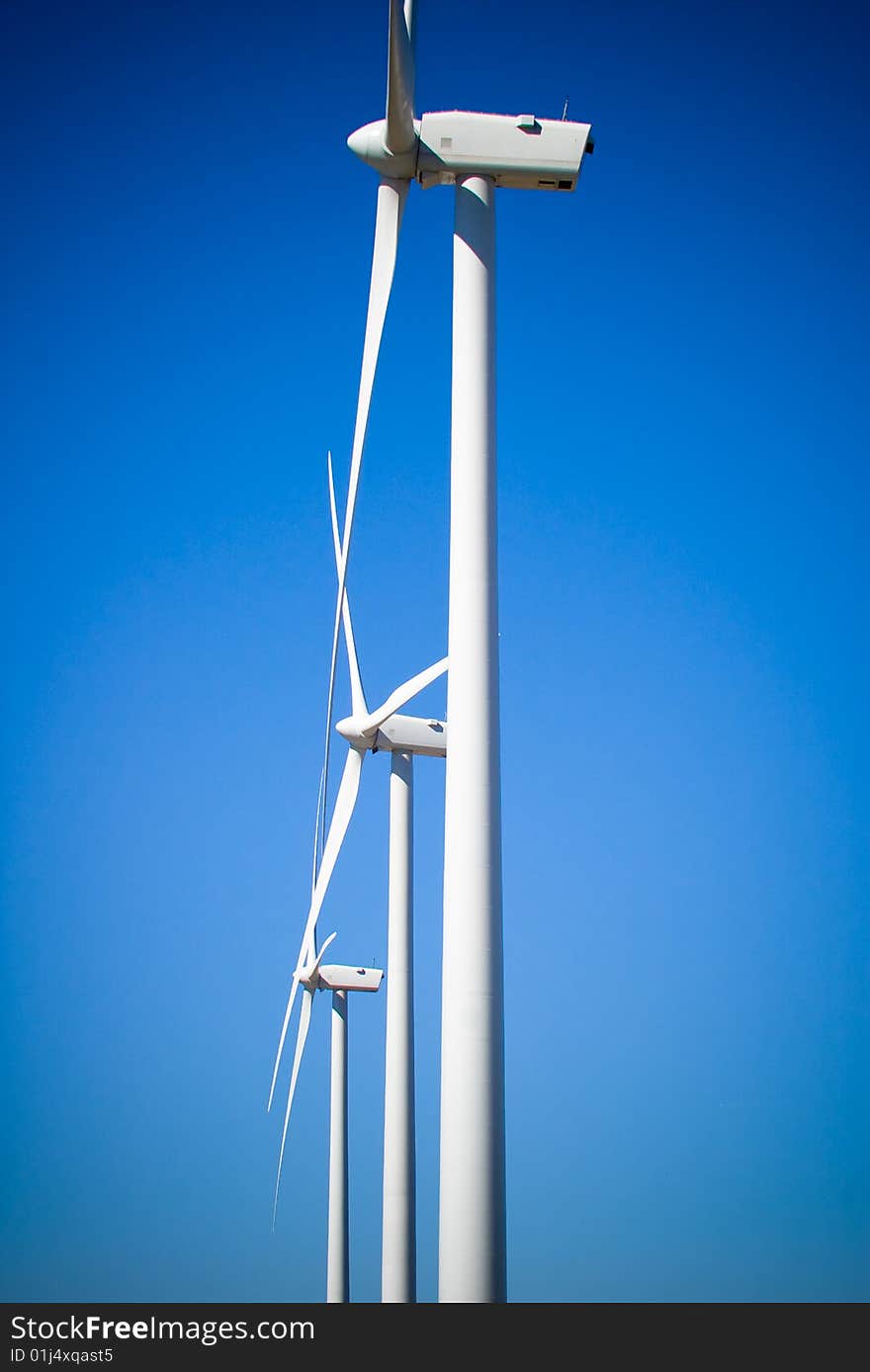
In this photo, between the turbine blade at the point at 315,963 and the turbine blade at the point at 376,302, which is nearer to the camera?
the turbine blade at the point at 376,302

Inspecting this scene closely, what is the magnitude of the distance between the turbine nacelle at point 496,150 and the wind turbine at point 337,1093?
3140cm

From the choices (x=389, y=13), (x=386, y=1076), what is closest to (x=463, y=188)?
(x=389, y=13)

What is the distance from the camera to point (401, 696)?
37.0 meters

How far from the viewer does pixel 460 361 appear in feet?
56.9

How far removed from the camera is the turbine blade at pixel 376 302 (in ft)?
65.6

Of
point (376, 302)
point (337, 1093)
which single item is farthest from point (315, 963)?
point (376, 302)

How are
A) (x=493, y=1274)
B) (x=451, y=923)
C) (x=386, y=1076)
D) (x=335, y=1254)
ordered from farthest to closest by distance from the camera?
(x=335, y=1254)
(x=386, y=1076)
(x=451, y=923)
(x=493, y=1274)

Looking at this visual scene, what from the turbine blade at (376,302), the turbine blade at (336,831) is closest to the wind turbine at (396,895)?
the turbine blade at (336,831)

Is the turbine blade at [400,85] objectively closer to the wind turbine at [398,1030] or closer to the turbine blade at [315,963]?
the wind turbine at [398,1030]

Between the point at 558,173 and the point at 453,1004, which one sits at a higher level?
the point at 558,173

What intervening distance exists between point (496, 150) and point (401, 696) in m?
19.8

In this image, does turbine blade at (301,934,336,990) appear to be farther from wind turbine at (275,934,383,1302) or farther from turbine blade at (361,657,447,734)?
turbine blade at (361,657,447,734)
